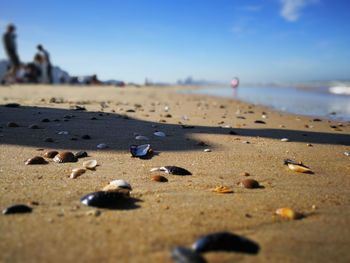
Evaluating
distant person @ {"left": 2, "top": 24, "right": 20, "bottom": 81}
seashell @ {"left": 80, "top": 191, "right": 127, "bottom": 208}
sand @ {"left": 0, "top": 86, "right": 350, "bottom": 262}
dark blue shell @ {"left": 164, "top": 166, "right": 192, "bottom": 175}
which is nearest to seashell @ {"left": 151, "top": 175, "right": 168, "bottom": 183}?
sand @ {"left": 0, "top": 86, "right": 350, "bottom": 262}

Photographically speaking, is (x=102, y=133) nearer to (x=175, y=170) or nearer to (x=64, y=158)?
(x=64, y=158)

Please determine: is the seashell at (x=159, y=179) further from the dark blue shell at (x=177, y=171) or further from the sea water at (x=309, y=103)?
the sea water at (x=309, y=103)

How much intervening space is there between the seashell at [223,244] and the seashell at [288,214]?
1.50 ft

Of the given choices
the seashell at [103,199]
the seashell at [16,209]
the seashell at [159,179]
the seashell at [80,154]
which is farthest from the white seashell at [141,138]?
the seashell at [16,209]

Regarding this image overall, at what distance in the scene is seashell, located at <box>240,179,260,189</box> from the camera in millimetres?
2541

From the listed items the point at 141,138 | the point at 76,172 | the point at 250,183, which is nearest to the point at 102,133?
the point at 141,138

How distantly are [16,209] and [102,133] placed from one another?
2.73 meters

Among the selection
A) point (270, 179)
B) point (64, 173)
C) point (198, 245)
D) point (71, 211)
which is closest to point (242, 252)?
point (198, 245)

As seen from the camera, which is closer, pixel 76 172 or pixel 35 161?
pixel 76 172

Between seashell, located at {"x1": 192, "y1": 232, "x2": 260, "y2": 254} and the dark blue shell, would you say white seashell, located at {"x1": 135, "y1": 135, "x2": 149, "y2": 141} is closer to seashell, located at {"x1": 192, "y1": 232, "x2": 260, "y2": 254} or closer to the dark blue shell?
the dark blue shell

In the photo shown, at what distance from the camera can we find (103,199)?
2.01m

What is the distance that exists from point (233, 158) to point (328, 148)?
1447 mm

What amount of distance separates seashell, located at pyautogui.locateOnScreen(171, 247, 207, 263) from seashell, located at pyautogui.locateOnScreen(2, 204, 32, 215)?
2.96ft

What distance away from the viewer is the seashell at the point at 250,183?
254 cm
